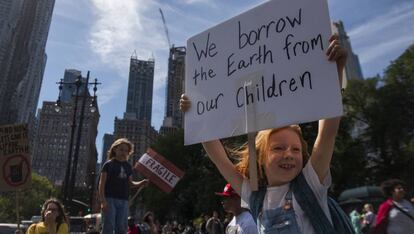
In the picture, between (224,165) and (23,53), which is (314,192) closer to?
(224,165)

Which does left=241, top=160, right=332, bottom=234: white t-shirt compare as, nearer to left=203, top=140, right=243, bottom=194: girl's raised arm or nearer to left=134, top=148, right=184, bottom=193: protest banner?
left=203, top=140, right=243, bottom=194: girl's raised arm

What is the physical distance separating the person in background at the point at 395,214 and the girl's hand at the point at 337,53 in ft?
13.7

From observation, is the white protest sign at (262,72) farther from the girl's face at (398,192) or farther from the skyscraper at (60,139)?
the skyscraper at (60,139)

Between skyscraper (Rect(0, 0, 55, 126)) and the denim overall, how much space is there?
49343 mm

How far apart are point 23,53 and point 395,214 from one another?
58.1 m

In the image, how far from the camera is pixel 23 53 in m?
56.3

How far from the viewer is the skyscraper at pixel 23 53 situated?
49.9m

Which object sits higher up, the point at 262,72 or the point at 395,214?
the point at 262,72

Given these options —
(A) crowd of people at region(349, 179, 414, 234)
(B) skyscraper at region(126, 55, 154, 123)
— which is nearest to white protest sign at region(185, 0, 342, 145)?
(A) crowd of people at region(349, 179, 414, 234)

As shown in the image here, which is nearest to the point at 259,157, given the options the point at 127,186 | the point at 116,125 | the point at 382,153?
the point at 127,186

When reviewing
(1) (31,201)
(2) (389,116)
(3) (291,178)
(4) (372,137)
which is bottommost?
(3) (291,178)

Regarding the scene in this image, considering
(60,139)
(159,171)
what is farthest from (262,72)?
(60,139)

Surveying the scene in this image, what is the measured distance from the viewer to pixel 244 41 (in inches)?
116

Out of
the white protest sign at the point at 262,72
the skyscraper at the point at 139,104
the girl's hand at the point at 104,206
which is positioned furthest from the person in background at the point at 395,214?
the skyscraper at the point at 139,104
